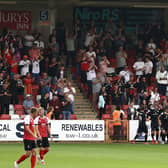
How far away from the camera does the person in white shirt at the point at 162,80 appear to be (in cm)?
3828

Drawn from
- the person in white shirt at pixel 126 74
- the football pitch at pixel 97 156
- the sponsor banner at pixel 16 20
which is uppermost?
the sponsor banner at pixel 16 20

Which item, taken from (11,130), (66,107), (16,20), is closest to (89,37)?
(16,20)

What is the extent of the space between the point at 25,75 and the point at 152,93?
6.39 metres

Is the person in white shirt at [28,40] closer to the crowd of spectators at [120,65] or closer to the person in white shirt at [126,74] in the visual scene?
the crowd of spectators at [120,65]

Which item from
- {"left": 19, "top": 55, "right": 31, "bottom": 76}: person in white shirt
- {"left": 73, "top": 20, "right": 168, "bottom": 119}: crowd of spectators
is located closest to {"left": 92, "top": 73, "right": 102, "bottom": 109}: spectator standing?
{"left": 73, "top": 20, "right": 168, "bottom": 119}: crowd of spectators

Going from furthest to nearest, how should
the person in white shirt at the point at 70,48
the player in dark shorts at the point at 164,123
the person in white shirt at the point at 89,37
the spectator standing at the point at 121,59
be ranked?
the person in white shirt at the point at 89,37
the person in white shirt at the point at 70,48
the spectator standing at the point at 121,59
the player in dark shorts at the point at 164,123

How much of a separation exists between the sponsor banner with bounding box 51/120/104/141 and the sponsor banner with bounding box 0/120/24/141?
1.50m

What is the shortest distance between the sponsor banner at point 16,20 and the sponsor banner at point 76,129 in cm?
989

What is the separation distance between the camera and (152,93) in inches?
1464

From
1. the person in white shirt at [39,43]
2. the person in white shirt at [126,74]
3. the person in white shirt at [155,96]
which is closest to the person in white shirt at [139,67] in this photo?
the person in white shirt at [126,74]

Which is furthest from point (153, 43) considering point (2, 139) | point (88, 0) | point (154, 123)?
point (2, 139)

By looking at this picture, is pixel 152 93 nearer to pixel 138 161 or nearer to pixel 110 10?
pixel 110 10

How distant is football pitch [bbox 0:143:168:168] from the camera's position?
23234 millimetres

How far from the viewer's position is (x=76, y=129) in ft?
112
